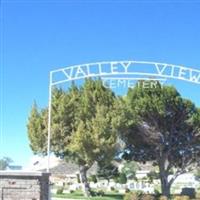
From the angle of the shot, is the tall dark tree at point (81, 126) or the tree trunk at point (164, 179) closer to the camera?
the tall dark tree at point (81, 126)

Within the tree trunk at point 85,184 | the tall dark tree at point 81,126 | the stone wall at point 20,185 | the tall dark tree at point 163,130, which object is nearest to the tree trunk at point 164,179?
the tall dark tree at point 163,130

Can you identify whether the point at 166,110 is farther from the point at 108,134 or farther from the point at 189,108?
the point at 108,134

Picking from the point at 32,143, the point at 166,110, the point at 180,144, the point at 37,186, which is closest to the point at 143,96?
the point at 166,110

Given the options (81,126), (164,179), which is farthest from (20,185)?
(164,179)

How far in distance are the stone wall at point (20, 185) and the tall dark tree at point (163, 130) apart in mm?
28640

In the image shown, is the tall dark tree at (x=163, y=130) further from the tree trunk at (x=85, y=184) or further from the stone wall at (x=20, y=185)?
the stone wall at (x=20, y=185)

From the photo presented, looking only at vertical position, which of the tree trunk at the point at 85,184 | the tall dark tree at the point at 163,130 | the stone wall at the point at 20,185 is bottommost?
the stone wall at the point at 20,185

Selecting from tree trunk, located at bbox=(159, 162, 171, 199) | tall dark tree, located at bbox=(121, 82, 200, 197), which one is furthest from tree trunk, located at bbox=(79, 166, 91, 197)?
tree trunk, located at bbox=(159, 162, 171, 199)

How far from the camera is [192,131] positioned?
151 ft

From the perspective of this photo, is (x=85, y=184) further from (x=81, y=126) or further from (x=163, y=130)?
(x=163, y=130)

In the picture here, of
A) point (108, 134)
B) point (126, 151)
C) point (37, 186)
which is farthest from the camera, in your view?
point (126, 151)

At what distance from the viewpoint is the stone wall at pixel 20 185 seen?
15.1m

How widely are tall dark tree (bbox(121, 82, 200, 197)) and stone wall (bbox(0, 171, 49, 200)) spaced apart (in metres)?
28.6

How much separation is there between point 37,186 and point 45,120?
30911 millimetres
